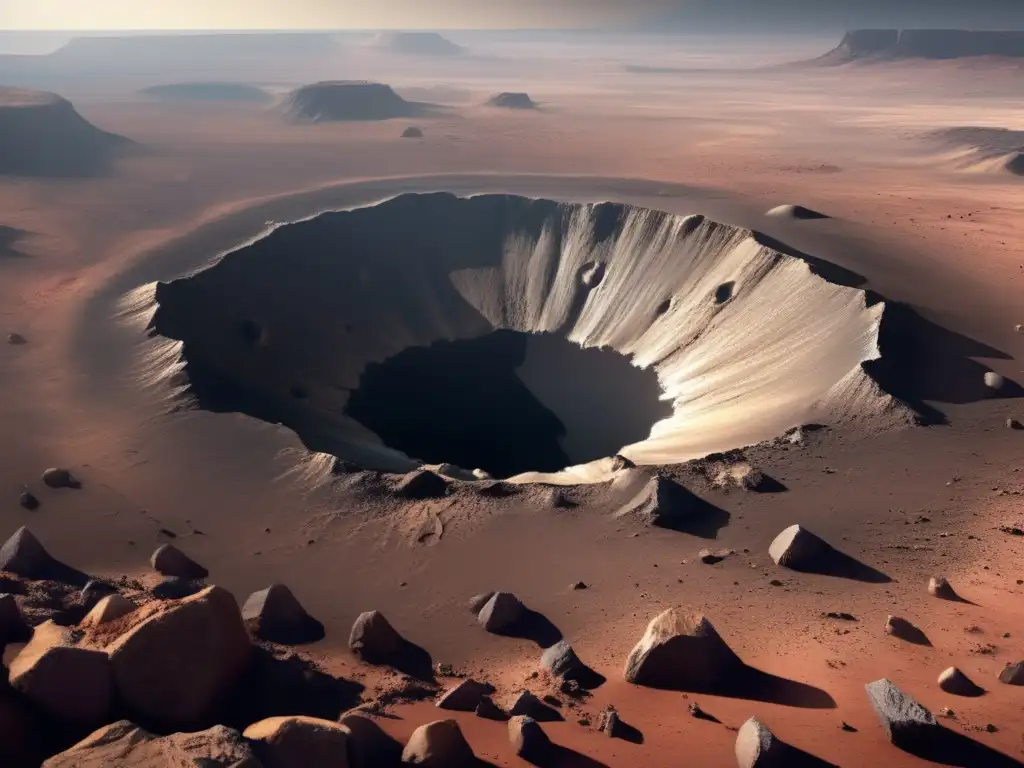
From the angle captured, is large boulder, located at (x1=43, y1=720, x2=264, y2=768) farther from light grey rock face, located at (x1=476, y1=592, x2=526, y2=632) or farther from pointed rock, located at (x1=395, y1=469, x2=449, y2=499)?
pointed rock, located at (x1=395, y1=469, x2=449, y2=499)

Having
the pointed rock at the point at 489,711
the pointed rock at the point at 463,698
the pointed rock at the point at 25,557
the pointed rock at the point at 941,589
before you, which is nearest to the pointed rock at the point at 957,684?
the pointed rock at the point at 941,589

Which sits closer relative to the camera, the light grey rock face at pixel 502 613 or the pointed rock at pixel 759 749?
the pointed rock at pixel 759 749

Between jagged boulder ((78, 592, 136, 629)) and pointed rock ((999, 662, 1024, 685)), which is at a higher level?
jagged boulder ((78, 592, 136, 629))

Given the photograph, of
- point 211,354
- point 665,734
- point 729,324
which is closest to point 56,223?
point 211,354

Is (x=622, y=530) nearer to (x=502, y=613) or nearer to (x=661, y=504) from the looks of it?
(x=661, y=504)

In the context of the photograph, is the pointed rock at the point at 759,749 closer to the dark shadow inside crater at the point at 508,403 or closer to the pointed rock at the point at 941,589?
the pointed rock at the point at 941,589

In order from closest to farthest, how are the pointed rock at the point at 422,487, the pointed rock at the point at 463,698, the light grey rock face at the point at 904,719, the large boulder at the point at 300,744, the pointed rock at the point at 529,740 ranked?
the large boulder at the point at 300,744 < the light grey rock face at the point at 904,719 < the pointed rock at the point at 529,740 < the pointed rock at the point at 463,698 < the pointed rock at the point at 422,487

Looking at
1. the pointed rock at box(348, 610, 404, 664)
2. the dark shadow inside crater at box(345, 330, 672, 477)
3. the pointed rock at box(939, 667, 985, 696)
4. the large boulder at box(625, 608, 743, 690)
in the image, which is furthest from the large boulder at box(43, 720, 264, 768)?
the dark shadow inside crater at box(345, 330, 672, 477)

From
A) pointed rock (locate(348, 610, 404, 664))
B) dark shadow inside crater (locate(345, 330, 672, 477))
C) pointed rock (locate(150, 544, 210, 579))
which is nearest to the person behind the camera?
pointed rock (locate(348, 610, 404, 664))
